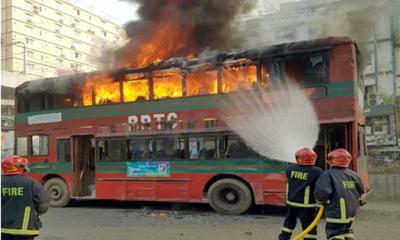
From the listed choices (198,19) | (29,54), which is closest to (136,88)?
(198,19)

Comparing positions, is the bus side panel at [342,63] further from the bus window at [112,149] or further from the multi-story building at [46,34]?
the multi-story building at [46,34]

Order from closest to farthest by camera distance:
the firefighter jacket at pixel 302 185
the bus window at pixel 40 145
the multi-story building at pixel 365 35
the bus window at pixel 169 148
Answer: the firefighter jacket at pixel 302 185 < the bus window at pixel 169 148 < the multi-story building at pixel 365 35 < the bus window at pixel 40 145

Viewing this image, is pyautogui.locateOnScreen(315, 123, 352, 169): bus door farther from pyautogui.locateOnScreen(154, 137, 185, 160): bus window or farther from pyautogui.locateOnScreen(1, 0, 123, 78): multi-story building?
pyautogui.locateOnScreen(1, 0, 123, 78): multi-story building

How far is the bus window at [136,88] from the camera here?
1124 cm

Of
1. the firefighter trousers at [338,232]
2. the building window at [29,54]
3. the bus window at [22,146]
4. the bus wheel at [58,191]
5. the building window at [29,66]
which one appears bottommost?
the bus wheel at [58,191]

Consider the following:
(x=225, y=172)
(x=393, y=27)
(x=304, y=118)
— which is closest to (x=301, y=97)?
(x=304, y=118)

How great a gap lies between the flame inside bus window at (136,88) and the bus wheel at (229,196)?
2822 millimetres

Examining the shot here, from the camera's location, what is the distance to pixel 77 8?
67.9 m

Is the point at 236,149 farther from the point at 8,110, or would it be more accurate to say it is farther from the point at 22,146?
the point at 8,110

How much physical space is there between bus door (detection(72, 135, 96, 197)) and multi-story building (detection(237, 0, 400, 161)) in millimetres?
5327

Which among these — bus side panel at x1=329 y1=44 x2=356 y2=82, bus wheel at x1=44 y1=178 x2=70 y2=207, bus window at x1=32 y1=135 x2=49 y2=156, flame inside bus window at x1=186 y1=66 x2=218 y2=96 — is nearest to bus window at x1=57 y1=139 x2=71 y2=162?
bus window at x1=32 y1=135 x2=49 y2=156

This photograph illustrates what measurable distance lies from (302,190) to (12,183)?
11.0 feet

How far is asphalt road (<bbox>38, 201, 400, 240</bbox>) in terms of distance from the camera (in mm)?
7832

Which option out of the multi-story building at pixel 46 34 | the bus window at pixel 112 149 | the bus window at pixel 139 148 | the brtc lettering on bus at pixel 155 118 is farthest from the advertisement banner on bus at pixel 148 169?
the multi-story building at pixel 46 34
